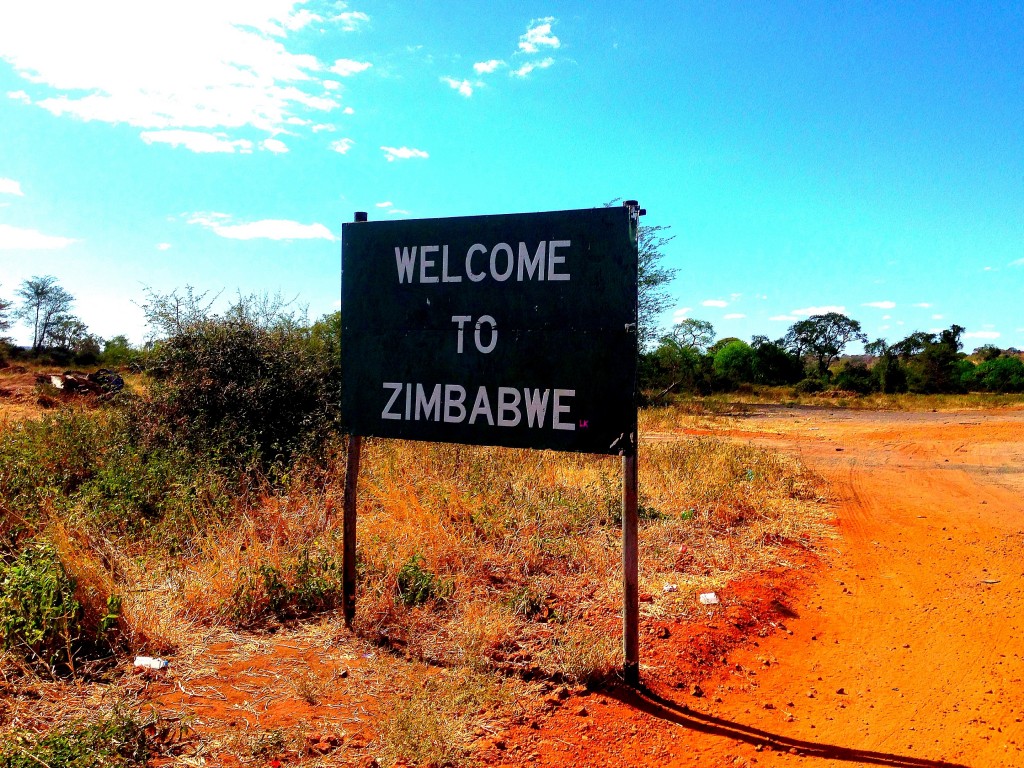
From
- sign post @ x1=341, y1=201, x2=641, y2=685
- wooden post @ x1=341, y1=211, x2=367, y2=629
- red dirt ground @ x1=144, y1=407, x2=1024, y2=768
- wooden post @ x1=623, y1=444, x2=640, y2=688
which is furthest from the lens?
wooden post @ x1=341, y1=211, x2=367, y2=629

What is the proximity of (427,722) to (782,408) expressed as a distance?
95.1ft

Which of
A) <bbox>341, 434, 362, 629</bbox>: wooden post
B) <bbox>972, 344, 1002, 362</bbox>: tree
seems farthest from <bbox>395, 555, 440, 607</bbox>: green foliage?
<bbox>972, 344, 1002, 362</bbox>: tree

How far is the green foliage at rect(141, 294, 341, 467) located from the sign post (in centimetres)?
370

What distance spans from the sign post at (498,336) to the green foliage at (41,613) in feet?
5.10

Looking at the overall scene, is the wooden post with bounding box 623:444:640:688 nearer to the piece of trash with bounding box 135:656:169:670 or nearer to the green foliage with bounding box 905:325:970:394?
the piece of trash with bounding box 135:656:169:670

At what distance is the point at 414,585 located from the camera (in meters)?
4.67

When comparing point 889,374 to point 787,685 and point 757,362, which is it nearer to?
point 757,362

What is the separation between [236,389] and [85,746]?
6.02 m

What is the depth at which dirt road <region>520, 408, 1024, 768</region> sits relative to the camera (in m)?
3.08

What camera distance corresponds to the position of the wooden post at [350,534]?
430 centimetres

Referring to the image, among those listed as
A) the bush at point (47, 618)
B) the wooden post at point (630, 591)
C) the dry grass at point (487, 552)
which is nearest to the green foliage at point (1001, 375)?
the dry grass at point (487, 552)

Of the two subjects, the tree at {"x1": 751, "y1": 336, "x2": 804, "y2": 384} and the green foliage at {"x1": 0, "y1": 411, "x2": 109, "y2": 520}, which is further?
the tree at {"x1": 751, "y1": 336, "x2": 804, "y2": 384}

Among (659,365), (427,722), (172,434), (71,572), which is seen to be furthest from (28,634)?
(659,365)

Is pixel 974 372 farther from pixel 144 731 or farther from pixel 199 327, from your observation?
pixel 144 731
